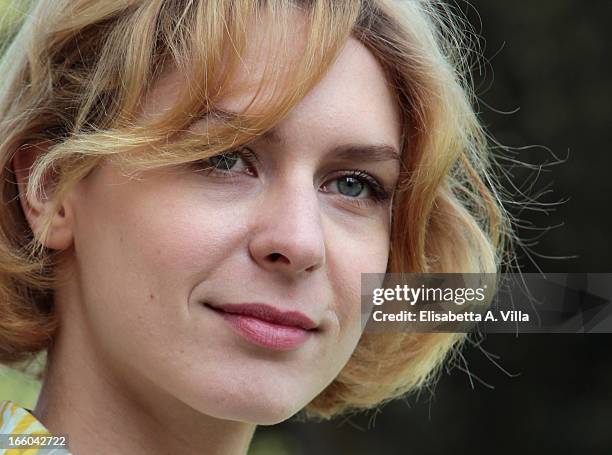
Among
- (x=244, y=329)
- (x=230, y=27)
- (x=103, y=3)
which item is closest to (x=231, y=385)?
(x=244, y=329)

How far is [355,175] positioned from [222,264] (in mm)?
428

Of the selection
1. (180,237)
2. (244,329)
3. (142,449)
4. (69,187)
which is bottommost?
(142,449)

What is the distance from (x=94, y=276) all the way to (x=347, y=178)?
0.59 m

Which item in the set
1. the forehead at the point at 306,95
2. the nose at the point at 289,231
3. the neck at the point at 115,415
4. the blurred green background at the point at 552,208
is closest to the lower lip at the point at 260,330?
the nose at the point at 289,231

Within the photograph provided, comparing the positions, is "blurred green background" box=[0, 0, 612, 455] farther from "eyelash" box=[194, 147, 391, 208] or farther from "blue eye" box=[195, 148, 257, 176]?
"blue eye" box=[195, 148, 257, 176]

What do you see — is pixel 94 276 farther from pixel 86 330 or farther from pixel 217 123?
pixel 217 123

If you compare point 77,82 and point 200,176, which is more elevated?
point 77,82

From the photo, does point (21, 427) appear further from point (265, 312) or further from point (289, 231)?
point (289, 231)

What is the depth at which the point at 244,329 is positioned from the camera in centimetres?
200

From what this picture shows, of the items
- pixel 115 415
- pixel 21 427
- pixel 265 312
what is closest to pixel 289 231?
pixel 265 312

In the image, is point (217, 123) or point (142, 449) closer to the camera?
point (217, 123)

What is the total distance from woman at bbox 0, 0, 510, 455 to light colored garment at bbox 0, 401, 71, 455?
0.01m

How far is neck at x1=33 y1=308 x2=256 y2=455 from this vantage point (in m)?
2.19

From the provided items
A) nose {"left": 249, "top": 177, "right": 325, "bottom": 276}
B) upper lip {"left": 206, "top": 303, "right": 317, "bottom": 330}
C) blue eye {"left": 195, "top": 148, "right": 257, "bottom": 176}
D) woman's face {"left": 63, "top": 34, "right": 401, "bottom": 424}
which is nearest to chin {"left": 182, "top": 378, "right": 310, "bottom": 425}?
woman's face {"left": 63, "top": 34, "right": 401, "bottom": 424}
